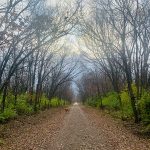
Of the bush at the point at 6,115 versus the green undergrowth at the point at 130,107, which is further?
the bush at the point at 6,115

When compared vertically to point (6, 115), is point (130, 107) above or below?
above

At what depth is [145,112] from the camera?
16188 millimetres

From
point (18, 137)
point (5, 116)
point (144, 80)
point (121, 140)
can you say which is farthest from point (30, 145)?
point (144, 80)

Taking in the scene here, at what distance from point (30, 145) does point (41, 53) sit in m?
23.5

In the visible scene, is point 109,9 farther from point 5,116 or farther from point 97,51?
point 97,51

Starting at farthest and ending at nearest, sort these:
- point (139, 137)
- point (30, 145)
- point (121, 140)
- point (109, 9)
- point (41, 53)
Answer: point (41, 53) → point (109, 9) → point (139, 137) → point (121, 140) → point (30, 145)

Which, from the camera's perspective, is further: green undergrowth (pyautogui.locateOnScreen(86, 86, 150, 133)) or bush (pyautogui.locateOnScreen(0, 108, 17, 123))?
bush (pyautogui.locateOnScreen(0, 108, 17, 123))

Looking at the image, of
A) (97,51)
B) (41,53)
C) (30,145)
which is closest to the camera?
(30,145)

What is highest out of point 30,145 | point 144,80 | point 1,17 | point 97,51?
point 97,51

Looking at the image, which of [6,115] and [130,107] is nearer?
[6,115]

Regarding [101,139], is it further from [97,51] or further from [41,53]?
[41,53]

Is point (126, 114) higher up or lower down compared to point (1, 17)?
lower down

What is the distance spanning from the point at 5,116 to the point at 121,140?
10.4 meters

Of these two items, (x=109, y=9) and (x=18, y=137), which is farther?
(x=109, y=9)
